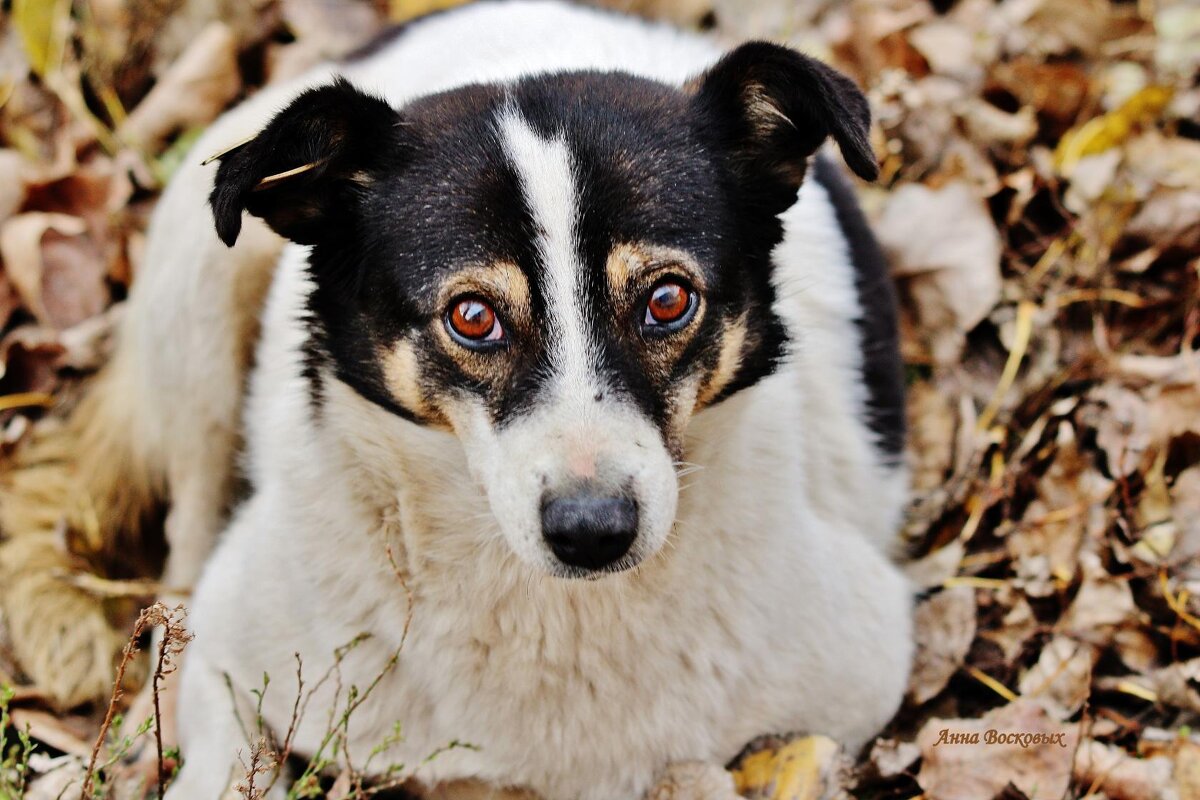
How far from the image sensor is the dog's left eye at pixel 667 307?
7.86 feet

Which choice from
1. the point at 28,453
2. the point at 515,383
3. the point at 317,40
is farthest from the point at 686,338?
the point at 317,40

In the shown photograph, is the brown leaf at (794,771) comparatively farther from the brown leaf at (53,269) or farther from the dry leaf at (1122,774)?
the brown leaf at (53,269)

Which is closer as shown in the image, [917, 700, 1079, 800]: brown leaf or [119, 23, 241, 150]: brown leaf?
[917, 700, 1079, 800]: brown leaf

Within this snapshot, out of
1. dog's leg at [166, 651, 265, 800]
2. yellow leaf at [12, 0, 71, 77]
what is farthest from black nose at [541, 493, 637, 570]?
yellow leaf at [12, 0, 71, 77]

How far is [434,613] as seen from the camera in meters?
2.63

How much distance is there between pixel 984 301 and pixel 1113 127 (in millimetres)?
932

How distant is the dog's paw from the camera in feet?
8.65

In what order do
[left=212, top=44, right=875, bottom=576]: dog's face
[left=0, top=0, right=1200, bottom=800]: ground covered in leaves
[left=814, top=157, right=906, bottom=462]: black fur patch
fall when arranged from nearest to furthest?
[left=212, top=44, right=875, bottom=576]: dog's face → [left=0, top=0, right=1200, bottom=800]: ground covered in leaves → [left=814, top=157, right=906, bottom=462]: black fur patch

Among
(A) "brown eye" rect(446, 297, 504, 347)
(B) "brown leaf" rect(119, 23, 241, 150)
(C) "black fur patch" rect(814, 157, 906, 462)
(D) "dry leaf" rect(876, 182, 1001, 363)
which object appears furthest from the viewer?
(B) "brown leaf" rect(119, 23, 241, 150)

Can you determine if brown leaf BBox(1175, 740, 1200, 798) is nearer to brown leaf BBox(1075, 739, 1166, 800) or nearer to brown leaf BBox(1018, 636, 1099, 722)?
brown leaf BBox(1075, 739, 1166, 800)

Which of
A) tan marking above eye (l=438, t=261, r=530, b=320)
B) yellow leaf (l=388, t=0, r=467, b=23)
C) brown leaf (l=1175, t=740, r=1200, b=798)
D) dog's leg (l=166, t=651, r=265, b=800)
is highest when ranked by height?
yellow leaf (l=388, t=0, r=467, b=23)

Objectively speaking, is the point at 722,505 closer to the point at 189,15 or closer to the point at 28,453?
the point at 28,453

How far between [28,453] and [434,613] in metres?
1.90

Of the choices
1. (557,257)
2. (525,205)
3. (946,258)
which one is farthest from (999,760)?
(946,258)
